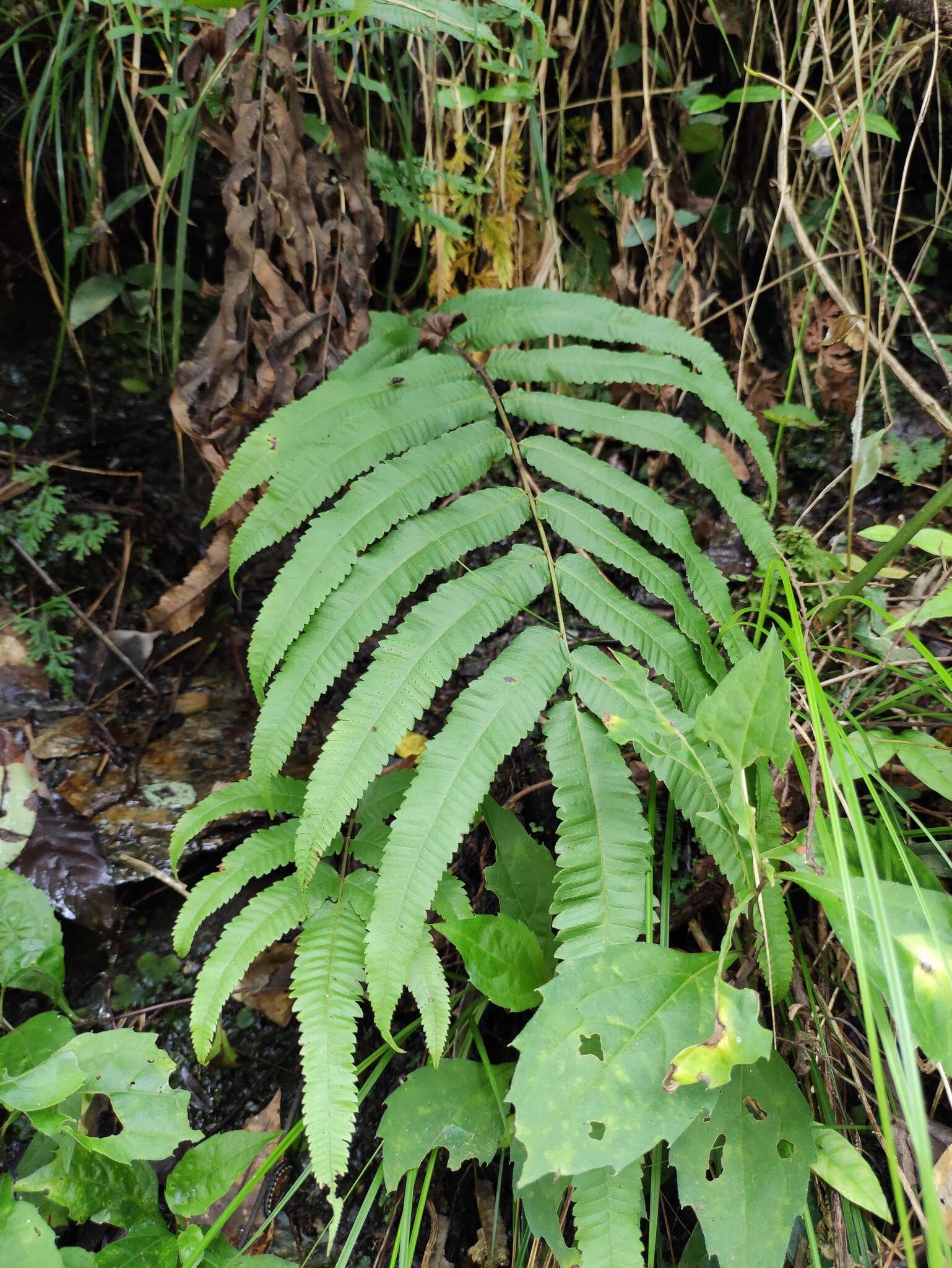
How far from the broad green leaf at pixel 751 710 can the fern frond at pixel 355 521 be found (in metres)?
0.67

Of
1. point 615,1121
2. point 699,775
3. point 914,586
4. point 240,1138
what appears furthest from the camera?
point 914,586

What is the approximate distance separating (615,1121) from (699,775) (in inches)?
19.9

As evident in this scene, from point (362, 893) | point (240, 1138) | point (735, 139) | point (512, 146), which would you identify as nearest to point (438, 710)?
point (362, 893)

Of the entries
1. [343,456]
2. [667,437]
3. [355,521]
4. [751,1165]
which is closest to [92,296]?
[343,456]

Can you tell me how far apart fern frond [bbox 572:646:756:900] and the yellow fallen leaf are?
2.49 feet

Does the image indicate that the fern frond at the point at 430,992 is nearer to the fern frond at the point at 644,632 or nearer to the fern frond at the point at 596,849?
the fern frond at the point at 596,849

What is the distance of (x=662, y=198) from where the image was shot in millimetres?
2316

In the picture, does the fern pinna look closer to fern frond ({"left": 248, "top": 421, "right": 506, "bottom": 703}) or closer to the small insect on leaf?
fern frond ({"left": 248, "top": 421, "right": 506, "bottom": 703})

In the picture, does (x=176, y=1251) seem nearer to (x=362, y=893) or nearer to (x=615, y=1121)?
(x=362, y=893)

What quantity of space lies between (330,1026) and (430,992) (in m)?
0.17

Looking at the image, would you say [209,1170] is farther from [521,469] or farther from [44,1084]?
[521,469]

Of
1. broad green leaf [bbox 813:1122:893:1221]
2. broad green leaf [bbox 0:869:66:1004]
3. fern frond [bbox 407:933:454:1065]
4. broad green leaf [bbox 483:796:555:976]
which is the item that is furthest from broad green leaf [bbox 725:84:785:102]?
broad green leaf [bbox 0:869:66:1004]

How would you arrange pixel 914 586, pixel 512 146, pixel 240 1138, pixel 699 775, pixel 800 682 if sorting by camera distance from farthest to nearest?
1. pixel 512 146
2. pixel 914 586
3. pixel 800 682
4. pixel 240 1138
5. pixel 699 775

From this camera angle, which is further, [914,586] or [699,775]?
[914,586]
